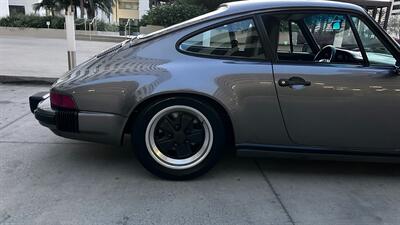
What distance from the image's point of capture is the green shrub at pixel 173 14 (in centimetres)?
2423

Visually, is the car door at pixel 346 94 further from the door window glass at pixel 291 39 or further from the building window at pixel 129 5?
the building window at pixel 129 5

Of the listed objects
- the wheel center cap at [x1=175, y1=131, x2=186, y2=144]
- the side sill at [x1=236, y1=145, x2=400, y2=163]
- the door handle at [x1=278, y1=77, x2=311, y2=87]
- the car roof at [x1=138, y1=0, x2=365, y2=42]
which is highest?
the car roof at [x1=138, y1=0, x2=365, y2=42]

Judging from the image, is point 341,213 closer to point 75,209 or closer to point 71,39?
point 75,209

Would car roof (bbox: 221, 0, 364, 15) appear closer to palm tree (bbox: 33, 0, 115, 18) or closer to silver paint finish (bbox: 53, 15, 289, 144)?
silver paint finish (bbox: 53, 15, 289, 144)

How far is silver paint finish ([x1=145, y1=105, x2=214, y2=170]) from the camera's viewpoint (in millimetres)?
3590

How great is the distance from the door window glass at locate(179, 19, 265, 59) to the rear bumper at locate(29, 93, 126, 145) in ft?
2.74

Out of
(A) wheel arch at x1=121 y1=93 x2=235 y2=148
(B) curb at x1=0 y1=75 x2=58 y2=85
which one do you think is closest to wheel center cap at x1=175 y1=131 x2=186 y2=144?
(A) wheel arch at x1=121 y1=93 x2=235 y2=148

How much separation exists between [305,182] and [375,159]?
1.99 ft

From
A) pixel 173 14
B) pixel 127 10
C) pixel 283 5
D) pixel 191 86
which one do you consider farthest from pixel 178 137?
pixel 127 10

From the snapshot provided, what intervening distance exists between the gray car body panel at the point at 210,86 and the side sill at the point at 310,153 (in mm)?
48

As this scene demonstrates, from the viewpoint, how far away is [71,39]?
8.01m

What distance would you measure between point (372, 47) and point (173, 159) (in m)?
1.88

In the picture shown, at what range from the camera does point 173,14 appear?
2497 cm

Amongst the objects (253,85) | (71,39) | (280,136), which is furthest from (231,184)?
(71,39)
